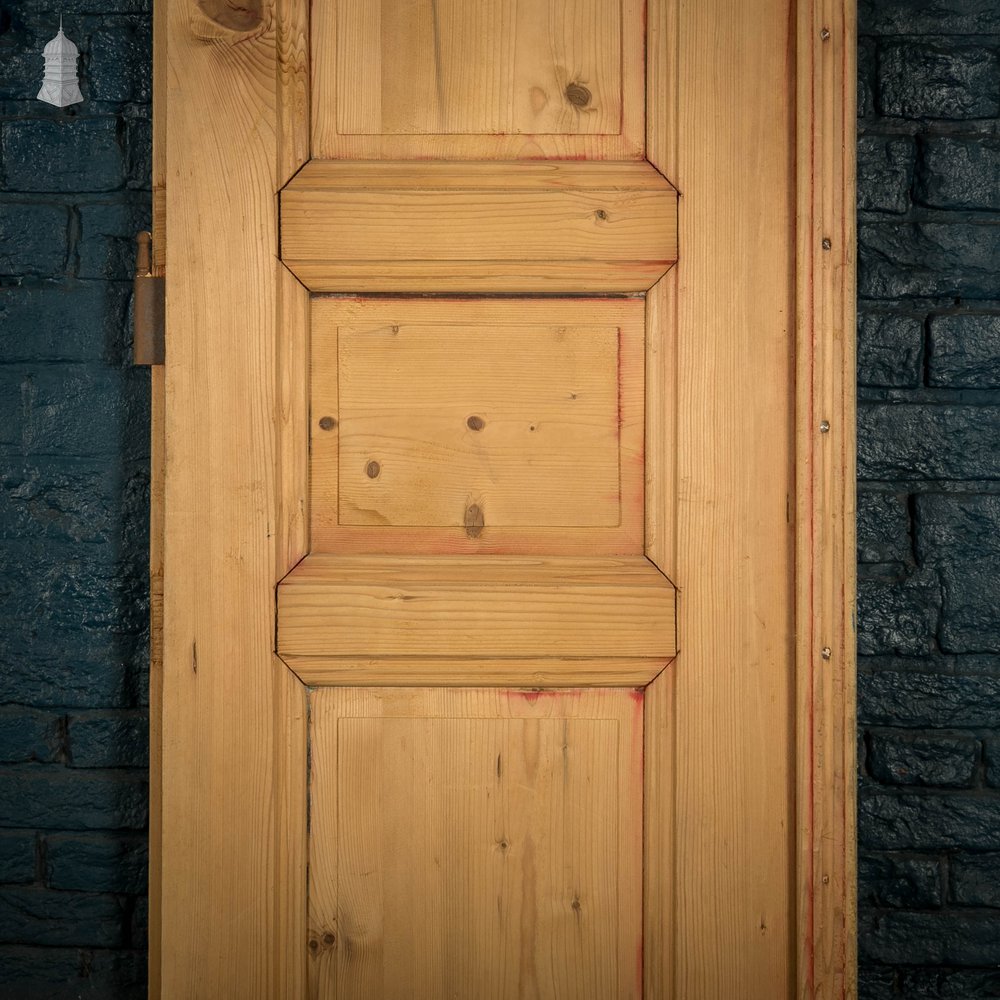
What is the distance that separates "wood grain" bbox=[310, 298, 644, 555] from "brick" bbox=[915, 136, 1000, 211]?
0.50m

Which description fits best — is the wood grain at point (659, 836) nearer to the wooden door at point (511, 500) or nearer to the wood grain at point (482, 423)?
the wooden door at point (511, 500)

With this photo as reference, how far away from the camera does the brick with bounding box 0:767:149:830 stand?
3.75 feet

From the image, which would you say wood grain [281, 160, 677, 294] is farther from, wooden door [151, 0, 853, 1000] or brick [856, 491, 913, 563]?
brick [856, 491, 913, 563]

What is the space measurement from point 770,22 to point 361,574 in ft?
2.97

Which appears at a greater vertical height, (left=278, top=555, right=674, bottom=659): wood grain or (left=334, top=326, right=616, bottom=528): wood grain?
(left=334, top=326, right=616, bottom=528): wood grain

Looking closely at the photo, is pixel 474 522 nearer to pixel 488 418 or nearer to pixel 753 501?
pixel 488 418

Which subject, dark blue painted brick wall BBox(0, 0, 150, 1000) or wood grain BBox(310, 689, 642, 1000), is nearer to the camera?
wood grain BBox(310, 689, 642, 1000)

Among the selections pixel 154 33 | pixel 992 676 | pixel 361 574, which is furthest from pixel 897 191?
pixel 154 33

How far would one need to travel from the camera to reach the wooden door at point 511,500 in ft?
3.35

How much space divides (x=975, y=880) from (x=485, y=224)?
1.15 meters

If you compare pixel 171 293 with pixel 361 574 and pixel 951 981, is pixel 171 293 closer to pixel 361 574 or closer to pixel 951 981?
pixel 361 574

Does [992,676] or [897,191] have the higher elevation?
[897,191]

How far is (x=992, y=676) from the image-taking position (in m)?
1.13

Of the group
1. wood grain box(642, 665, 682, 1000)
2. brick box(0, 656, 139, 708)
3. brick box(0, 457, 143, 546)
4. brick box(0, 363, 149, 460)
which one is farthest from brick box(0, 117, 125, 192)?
wood grain box(642, 665, 682, 1000)
